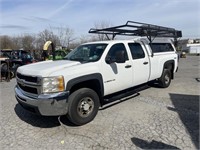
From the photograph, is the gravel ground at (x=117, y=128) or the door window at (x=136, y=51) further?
the door window at (x=136, y=51)

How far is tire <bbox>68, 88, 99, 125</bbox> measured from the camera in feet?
14.2

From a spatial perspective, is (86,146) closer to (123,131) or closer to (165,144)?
(123,131)

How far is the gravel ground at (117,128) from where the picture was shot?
12.0 ft

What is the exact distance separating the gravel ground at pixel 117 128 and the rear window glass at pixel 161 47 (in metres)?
2.13

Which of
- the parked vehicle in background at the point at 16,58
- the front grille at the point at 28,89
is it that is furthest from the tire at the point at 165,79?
the parked vehicle in background at the point at 16,58

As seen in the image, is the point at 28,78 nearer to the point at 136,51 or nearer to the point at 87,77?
the point at 87,77

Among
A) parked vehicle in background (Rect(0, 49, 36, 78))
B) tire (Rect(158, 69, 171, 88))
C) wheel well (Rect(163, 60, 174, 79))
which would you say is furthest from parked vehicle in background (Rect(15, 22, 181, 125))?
parked vehicle in background (Rect(0, 49, 36, 78))

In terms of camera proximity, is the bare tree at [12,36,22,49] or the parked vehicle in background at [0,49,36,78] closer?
the parked vehicle in background at [0,49,36,78]

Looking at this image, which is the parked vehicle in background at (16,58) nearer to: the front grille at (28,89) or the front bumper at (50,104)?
the front grille at (28,89)

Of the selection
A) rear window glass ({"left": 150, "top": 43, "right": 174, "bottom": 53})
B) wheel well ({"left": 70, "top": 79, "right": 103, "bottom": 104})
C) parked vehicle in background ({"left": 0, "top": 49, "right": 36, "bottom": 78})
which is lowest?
wheel well ({"left": 70, "top": 79, "right": 103, "bottom": 104})

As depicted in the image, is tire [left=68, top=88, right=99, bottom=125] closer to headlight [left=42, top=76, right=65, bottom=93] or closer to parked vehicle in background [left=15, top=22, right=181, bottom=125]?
parked vehicle in background [left=15, top=22, right=181, bottom=125]

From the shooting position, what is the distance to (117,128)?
14.1 feet

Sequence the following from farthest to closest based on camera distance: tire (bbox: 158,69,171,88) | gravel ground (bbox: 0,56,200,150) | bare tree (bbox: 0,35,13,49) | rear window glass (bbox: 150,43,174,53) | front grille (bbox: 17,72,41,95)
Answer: bare tree (bbox: 0,35,13,49) < tire (bbox: 158,69,171,88) < rear window glass (bbox: 150,43,174,53) < front grille (bbox: 17,72,41,95) < gravel ground (bbox: 0,56,200,150)

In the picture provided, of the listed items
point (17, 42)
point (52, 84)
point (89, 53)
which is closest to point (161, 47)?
point (89, 53)
